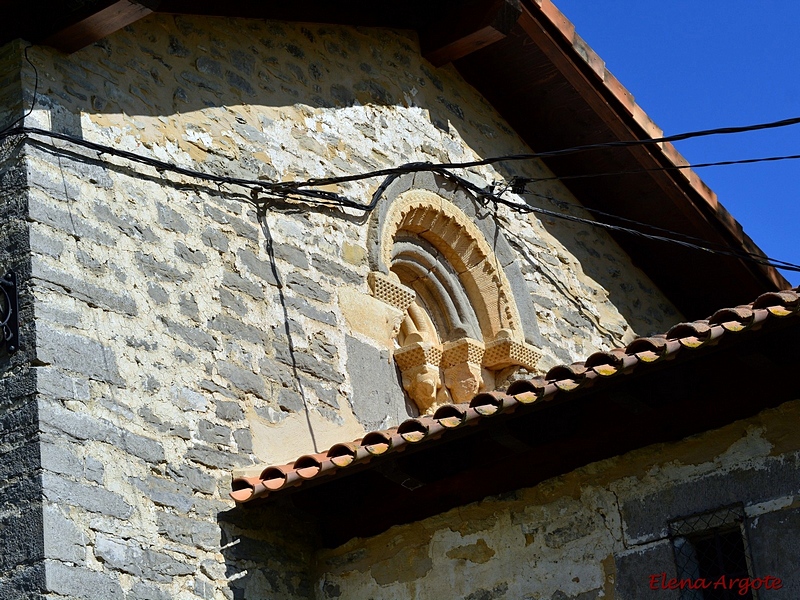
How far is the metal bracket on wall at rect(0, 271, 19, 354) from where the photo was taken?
5062mm

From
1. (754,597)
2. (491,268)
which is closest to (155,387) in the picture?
(754,597)

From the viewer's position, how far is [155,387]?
5.43 meters

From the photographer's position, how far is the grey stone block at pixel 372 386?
6578mm

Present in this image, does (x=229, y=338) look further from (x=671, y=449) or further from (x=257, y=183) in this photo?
(x=671, y=449)

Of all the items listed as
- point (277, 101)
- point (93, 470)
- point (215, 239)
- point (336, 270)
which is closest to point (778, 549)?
point (93, 470)

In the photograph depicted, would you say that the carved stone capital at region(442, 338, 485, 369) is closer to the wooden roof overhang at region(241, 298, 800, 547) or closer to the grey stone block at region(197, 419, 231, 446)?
the wooden roof overhang at region(241, 298, 800, 547)

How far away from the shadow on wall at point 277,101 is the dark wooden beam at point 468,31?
0.14 metres

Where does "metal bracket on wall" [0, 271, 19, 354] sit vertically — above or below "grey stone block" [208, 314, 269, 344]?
below

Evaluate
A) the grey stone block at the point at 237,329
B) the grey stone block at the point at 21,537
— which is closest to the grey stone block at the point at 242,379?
the grey stone block at the point at 237,329

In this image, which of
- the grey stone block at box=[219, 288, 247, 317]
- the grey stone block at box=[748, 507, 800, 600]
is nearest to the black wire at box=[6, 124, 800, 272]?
the grey stone block at box=[219, 288, 247, 317]

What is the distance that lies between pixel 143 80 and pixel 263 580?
2544 mm

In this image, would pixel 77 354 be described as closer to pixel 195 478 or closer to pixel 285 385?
pixel 195 478

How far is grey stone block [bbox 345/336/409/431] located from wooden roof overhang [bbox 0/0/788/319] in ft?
6.78

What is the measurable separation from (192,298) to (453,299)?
256 cm
